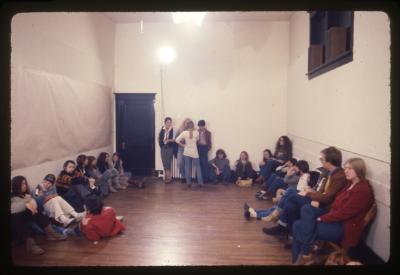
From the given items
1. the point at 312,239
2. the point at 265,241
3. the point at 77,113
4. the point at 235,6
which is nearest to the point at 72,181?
the point at 77,113

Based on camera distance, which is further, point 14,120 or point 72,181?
point 72,181

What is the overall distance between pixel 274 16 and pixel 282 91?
1.81 meters

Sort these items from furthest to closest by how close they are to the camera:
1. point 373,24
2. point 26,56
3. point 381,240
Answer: point 26,56
point 373,24
point 381,240

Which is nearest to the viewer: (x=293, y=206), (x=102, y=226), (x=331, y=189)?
(x=331, y=189)

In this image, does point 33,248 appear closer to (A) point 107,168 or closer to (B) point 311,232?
(B) point 311,232

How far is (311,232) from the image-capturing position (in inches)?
109

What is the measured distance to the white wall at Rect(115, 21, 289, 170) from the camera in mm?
7410

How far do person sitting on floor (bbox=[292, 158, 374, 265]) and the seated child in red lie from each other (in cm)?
219

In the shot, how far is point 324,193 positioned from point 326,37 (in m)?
2.76

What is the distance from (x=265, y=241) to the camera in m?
3.54

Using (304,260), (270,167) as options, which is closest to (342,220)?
(304,260)

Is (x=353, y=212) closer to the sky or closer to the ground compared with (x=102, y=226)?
closer to the sky

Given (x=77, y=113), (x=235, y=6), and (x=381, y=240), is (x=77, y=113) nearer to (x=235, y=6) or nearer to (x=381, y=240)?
(x=235, y=6)

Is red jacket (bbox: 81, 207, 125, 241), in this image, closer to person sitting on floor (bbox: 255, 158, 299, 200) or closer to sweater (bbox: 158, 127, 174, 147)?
person sitting on floor (bbox: 255, 158, 299, 200)
